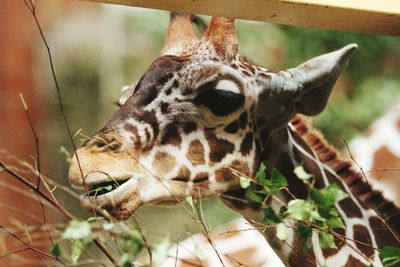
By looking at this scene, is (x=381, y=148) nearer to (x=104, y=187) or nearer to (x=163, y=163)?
(x=163, y=163)

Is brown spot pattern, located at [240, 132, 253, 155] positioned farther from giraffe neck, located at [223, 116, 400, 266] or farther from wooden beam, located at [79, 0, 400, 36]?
wooden beam, located at [79, 0, 400, 36]

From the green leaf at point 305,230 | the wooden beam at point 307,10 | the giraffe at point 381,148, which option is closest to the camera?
the green leaf at point 305,230

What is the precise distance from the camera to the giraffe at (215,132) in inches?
80.4

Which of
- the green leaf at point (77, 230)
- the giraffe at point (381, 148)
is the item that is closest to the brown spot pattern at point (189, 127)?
the green leaf at point (77, 230)

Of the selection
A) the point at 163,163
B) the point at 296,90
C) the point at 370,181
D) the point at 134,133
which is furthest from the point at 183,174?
the point at 370,181

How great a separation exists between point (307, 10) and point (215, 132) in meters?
0.49

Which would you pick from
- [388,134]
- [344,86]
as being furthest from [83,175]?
[344,86]

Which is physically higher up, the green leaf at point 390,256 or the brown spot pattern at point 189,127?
the brown spot pattern at point 189,127

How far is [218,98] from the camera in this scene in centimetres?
217

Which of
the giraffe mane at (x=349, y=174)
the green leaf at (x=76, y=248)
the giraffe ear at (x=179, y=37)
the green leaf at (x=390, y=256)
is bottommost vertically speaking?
the giraffe mane at (x=349, y=174)

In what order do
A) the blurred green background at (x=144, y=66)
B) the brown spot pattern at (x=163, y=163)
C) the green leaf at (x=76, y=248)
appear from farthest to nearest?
the blurred green background at (x=144, y=66) → the brown spot pattern at (x=163, y=163) → the green leaf at (x=76, y=248)

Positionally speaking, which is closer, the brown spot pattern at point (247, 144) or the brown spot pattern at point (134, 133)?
the brown spot pattern at point (134, 133)

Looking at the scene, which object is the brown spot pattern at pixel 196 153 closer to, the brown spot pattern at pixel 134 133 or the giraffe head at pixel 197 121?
the giraffe head at pixel 197 121

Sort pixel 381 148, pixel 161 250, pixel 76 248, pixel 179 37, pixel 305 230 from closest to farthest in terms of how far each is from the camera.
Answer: pixel 161 250, pixel 76 248, pixel 305 230, pixel 179 37, pixel 381 148
